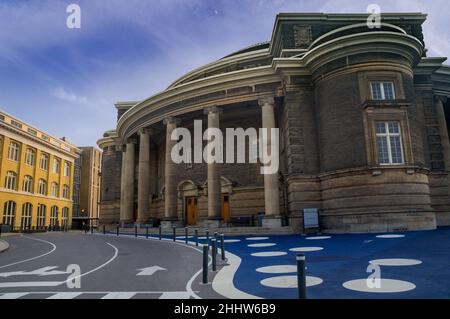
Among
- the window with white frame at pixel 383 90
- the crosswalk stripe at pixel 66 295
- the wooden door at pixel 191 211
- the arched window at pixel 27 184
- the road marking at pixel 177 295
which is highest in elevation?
the window with white frame at pixel 383 90

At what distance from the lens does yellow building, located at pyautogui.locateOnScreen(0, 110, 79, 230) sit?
5050 centimetres

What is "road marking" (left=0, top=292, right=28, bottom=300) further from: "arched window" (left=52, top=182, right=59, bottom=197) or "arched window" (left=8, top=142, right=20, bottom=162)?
"arched window" (left=52, top=182, right=59, bottom=197)

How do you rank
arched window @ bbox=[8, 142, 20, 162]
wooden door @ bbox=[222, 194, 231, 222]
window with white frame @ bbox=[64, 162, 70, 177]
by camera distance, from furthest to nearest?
window with white frame @ bbox=[64, 162, 70, 177], arched window @ bbox=[8, 142, 20, 162], wooden door @ bbox=[222, 194, 231, 222]

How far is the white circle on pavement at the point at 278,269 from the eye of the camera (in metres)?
8.84

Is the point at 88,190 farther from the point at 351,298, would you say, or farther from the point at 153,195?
the point at 351,298

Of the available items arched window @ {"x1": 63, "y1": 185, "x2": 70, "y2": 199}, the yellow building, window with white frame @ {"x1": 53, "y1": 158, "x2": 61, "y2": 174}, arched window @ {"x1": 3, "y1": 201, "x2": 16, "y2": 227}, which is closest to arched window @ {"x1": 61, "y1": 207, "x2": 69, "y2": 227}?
the yellow building

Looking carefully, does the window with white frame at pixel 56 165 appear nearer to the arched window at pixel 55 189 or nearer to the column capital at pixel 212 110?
the arched window at pixel 55 189

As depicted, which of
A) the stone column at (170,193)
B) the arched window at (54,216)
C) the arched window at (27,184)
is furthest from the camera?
the arched window at (54,216)

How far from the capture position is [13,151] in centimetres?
5278

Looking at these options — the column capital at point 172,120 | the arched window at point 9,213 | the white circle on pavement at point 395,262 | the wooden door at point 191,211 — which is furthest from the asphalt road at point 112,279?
the arched window at point 9,213

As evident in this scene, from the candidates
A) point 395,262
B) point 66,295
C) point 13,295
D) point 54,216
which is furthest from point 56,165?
point 395,262

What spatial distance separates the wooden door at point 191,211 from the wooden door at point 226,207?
320 cm

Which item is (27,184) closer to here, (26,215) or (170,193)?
(26,215)

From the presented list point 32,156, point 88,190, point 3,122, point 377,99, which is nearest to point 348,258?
point 377,99
